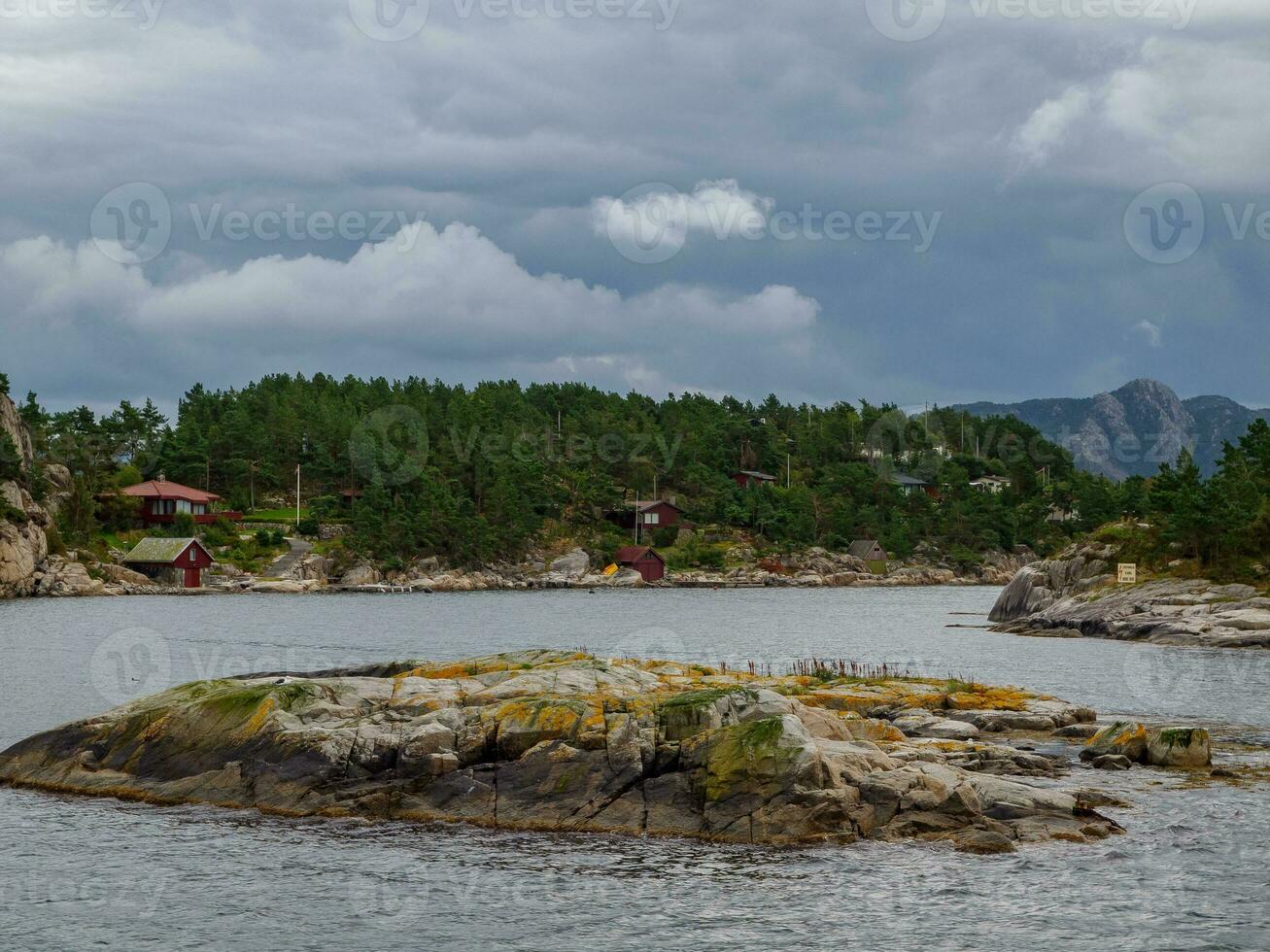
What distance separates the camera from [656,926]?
78.6 feet

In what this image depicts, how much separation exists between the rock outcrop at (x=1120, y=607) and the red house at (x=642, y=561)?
77758 millimetres

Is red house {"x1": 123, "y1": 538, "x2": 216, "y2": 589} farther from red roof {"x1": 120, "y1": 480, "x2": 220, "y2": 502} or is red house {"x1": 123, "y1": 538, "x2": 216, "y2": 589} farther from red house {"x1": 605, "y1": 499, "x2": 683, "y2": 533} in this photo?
red house {"x1": 605, "y1": 499, "x2": 683, "y2": 533}

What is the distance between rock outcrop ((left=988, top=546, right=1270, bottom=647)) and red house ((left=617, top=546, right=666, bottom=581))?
7776 cm

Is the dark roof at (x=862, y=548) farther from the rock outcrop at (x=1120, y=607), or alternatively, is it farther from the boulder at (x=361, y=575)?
the rock outcrop at (x=1120, y=607)

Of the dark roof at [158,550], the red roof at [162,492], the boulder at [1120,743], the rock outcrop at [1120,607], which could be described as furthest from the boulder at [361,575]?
the boulder at [1120,743]

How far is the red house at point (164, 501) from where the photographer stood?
161m

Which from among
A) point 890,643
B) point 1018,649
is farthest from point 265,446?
point 1018,649

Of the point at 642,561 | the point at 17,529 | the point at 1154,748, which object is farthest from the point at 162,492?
the point at 1154,748

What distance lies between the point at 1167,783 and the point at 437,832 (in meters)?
20.5

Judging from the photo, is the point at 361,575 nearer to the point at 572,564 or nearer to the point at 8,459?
the point at 572,564

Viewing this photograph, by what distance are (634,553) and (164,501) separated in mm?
65144

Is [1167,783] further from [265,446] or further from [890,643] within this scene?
[265,446]

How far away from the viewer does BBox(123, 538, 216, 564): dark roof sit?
489 feet

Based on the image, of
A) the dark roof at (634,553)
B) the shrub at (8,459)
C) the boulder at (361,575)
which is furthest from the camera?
the dark roof at (634,553)
